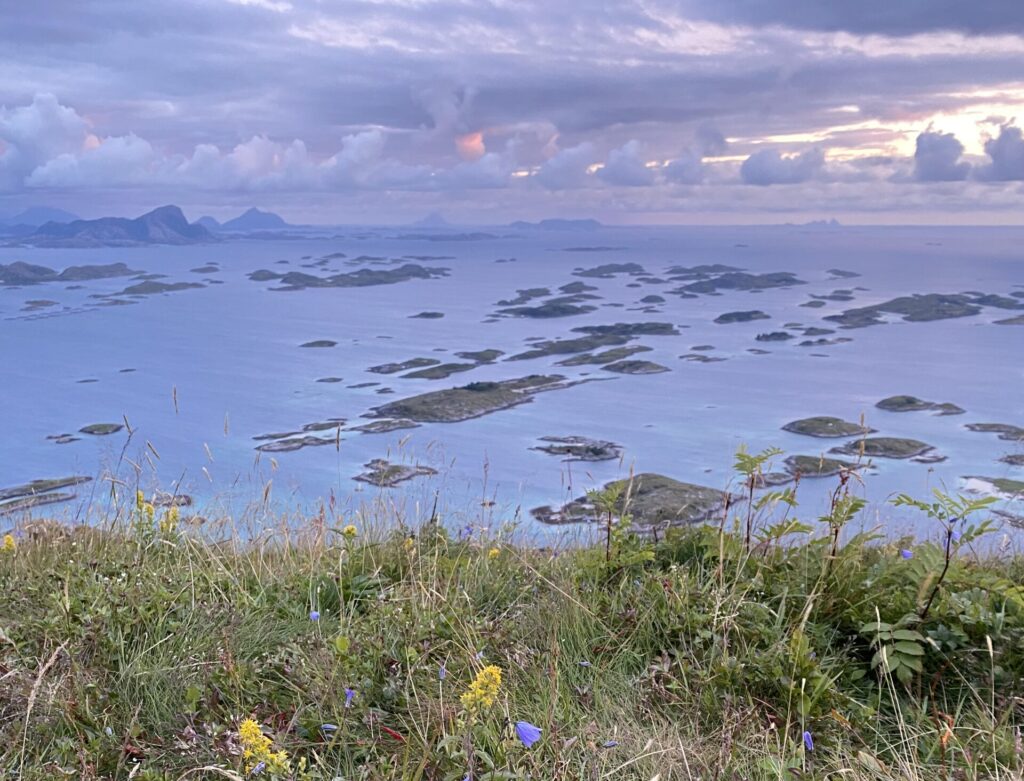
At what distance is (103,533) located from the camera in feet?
15.0

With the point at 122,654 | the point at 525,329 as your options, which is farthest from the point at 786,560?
the point at 525,329

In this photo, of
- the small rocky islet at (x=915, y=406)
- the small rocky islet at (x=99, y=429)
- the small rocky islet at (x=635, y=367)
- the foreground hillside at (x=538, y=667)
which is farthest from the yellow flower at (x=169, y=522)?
the small rocky islet at (x=635, y=367)

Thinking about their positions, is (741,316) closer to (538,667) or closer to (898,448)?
(898,448)

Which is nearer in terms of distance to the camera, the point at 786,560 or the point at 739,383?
the point at 786,560

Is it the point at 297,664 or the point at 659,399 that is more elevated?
the point at 297,664

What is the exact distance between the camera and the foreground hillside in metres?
2.30

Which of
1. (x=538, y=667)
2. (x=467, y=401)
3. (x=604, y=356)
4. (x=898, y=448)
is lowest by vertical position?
(x=604, y=356)

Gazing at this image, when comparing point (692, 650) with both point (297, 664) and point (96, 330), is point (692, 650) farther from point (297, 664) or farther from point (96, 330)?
point (96, 330)

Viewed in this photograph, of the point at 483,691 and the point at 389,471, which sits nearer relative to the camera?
the point at 483,691

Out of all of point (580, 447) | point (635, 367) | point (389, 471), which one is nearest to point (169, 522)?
point (389, 471)

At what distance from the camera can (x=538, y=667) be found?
2873 mm

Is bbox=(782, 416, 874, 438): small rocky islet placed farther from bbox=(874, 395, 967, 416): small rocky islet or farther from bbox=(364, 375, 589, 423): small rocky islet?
bbox=(364, 375, 589, 423): small rocky islet

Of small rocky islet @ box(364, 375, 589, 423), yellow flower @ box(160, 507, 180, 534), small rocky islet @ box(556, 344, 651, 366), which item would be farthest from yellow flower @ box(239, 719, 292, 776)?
small rocky islet @ box(556, 344, 651, 366)

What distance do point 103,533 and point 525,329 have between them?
130633mm
